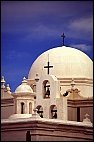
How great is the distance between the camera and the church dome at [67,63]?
414 inches

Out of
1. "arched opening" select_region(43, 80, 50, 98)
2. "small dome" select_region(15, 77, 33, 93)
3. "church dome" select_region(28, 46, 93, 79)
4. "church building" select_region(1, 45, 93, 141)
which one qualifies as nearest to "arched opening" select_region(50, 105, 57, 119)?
"church building" select_region(1, 45, 93, 141)

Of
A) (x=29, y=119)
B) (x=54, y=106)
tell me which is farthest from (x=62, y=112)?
(x=29, y=119)

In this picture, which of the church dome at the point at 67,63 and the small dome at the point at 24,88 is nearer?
the small dome at the point at 24,88

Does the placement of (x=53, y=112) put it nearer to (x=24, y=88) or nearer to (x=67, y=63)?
(x=24, y=88)

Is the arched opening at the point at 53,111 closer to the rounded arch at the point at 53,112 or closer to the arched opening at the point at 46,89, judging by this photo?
the rounded arch at the point at 53,112

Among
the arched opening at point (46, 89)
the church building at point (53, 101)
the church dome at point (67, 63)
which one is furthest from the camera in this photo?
the church dome at point (67, 63)

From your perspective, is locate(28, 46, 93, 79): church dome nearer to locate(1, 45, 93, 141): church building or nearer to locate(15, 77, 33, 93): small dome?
locate(1, 45, 93, 141): church building

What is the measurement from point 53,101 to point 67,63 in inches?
39.9

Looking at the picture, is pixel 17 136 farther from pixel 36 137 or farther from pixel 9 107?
pixel 9 107

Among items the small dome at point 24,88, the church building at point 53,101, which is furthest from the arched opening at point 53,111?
the small dome at point 24,88

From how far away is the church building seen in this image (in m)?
8.88

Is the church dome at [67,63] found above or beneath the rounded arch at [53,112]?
above

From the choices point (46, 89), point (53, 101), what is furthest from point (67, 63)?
point (53, 101)

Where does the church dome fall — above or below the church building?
above
